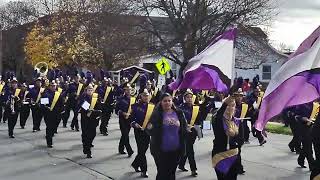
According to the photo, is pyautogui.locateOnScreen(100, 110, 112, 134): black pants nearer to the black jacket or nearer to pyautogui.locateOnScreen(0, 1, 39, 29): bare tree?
the black jacket

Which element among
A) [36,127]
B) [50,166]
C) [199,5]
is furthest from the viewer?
[199,5]

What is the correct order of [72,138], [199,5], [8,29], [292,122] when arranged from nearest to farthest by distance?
1. [292,122]
2. [72,138]
3. [199,5]
4. [8,29]

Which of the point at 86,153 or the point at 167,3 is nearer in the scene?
the point at 86,153

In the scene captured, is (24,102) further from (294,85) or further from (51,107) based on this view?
(294,85)

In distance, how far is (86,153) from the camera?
12945 millimetres

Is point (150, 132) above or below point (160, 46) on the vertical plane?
below

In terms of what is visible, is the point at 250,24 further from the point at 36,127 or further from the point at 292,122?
the point at 292,122

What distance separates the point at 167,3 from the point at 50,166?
28001 millimetres

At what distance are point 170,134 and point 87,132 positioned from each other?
497cm

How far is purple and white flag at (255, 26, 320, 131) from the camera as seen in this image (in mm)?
6068

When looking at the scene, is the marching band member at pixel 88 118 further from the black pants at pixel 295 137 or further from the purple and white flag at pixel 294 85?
the purple and white flag at pixel 294 85

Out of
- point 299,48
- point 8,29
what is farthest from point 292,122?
point 8,29

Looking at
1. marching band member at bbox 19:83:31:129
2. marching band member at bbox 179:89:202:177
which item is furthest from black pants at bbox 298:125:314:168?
marching band member at bbox 19:83:31:129

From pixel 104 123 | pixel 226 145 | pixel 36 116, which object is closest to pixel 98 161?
pixel 226 145
